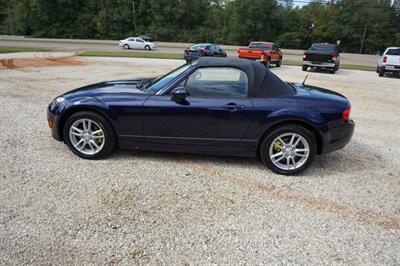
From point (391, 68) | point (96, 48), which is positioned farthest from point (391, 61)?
point (96, 48)

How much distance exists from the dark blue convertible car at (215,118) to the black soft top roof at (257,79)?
0.01 metres

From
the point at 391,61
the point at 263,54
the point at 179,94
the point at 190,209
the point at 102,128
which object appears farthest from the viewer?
the point at 263,54

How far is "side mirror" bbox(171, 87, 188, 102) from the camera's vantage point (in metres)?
3.93

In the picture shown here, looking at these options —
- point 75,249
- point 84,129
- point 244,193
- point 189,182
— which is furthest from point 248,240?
point 84,129

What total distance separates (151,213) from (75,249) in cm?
80

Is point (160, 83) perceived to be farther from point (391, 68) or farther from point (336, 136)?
point (391, 68)

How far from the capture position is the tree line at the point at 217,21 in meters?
58.1

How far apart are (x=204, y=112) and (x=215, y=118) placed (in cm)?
17

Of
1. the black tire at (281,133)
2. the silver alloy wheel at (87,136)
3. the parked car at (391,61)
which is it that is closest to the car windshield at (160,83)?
the silver alloy wheel at (87,136)

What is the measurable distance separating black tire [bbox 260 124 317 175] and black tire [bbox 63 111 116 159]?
2084 millimetres

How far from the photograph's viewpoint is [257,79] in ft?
13.6

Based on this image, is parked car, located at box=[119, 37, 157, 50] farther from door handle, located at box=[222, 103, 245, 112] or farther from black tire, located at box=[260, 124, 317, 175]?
black tire, located at box=[260, 124, 317, 175]

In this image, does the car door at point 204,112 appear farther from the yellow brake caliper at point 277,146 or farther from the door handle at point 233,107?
the yellow brake caliper at point 277,146

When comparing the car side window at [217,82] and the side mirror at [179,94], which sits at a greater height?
the car side window at [217,82]
